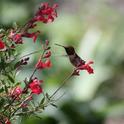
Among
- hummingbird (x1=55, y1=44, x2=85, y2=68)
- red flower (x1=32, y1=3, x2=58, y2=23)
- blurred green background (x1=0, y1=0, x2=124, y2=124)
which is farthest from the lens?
blurred green background (x1=0, y1=0, x2=124, y2=124)

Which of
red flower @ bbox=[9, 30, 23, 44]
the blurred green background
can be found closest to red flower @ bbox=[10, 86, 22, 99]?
red flower @ bbox=[9, 30, 23, 44]

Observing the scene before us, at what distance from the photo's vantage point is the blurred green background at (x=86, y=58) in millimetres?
6012

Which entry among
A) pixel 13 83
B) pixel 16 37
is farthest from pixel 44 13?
pixel 13 83

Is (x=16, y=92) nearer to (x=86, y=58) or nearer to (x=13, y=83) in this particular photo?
(x=13, y=83)

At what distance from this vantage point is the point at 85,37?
801 cm

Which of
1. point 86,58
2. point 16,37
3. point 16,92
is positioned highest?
point 86,58

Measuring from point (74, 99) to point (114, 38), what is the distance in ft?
6.43

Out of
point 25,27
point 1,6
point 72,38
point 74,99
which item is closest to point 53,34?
point 72,38

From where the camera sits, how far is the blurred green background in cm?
601

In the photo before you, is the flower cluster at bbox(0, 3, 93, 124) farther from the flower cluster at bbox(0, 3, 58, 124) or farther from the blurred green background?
the blurred green background

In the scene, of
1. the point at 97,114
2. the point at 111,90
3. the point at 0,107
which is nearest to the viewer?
the point at 0,107

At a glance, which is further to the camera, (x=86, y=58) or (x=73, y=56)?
(x=86, y=58)

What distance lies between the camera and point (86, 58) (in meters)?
7.11

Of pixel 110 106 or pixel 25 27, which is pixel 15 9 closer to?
pixel 110 106
